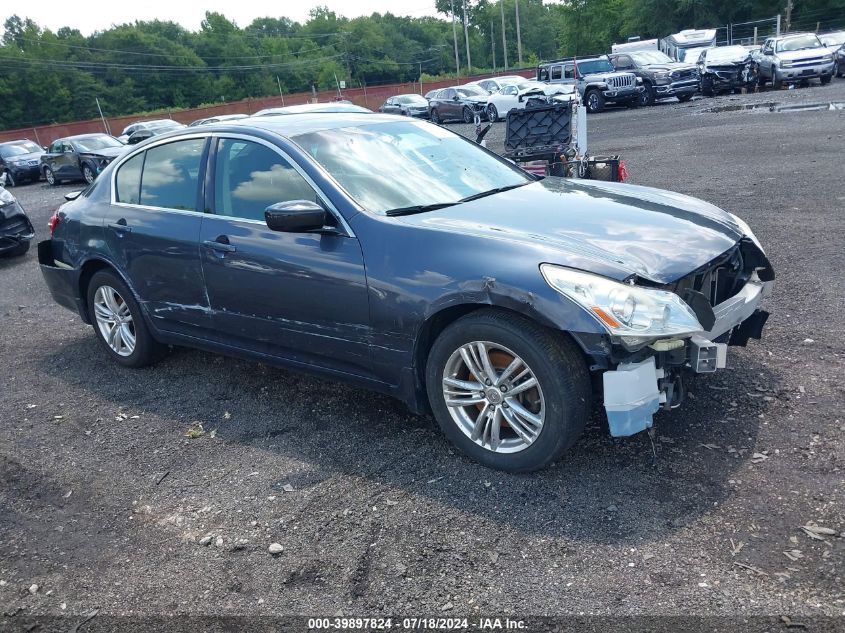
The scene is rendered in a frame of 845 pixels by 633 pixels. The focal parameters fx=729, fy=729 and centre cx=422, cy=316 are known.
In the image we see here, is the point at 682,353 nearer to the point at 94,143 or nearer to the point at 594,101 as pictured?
the point at 94,143

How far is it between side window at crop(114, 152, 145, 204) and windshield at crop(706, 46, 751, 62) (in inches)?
1004

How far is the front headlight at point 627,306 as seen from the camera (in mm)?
3154

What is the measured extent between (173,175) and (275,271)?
134 centimetres

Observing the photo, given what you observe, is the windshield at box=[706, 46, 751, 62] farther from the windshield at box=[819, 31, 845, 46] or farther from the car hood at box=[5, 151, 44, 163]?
the car hood at box=[5, 151, 44, 163]

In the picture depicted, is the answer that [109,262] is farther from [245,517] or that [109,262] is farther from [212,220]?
[245,517]

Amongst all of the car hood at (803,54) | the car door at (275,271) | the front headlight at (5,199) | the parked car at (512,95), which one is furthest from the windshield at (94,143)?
the car hood at (803,54)

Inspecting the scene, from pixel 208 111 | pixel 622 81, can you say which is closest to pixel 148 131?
pixel 622 81

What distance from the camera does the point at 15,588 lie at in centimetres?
313

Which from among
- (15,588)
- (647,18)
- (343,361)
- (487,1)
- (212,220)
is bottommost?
(15,588)

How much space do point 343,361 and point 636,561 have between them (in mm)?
1895

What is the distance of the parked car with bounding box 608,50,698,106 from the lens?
26.1 m


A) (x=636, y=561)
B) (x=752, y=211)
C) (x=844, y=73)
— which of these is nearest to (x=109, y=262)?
(x=636, y=561)

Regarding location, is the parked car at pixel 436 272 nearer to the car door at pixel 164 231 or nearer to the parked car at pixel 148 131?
the car door at pixel 164 231

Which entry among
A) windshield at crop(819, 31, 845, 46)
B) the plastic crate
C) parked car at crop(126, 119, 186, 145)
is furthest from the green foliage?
the plastic crate
